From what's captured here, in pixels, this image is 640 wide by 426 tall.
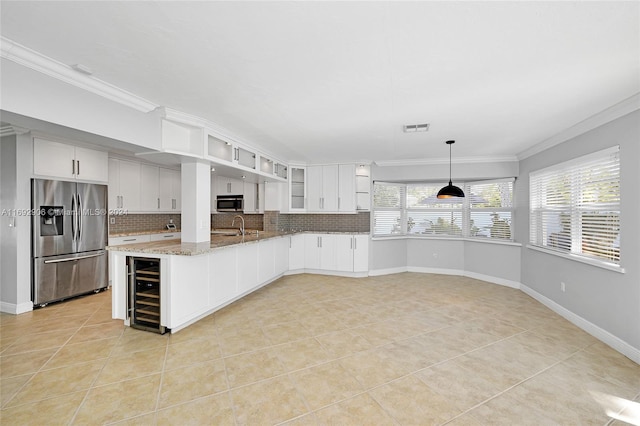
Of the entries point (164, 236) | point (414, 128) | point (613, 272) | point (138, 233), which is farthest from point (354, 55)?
point (164, 236)

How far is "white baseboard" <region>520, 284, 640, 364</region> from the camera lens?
2569 mm

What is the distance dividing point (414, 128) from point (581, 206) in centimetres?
232

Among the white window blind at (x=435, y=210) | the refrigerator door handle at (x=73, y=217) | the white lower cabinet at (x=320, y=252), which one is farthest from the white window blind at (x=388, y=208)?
the refrigerator door handle at (x=73, y=217)

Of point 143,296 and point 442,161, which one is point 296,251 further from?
point 442,161

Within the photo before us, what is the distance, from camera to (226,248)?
3617 mm

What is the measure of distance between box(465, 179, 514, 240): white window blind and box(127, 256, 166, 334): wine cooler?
5902mm

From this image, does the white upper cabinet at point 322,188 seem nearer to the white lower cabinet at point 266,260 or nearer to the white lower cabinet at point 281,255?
the white lower cabinet at point 281,255

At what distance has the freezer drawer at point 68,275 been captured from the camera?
360 centimetres

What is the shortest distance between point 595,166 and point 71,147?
701 cm

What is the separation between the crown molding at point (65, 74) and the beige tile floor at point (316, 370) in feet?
7.94

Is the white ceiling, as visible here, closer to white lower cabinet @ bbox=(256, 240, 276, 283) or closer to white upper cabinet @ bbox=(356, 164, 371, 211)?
white lower cabinet @ bbox=(256, 240, 276, 283)

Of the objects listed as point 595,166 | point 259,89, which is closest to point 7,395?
point 259,89

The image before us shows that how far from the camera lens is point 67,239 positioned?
387cm

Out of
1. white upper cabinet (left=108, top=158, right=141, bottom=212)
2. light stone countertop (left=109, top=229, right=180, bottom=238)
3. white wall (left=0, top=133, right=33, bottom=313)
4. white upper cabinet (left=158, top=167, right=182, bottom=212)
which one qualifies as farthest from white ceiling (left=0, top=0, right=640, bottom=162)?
white upper cabinet (left=158, top=167, right=182, bottom=212)
